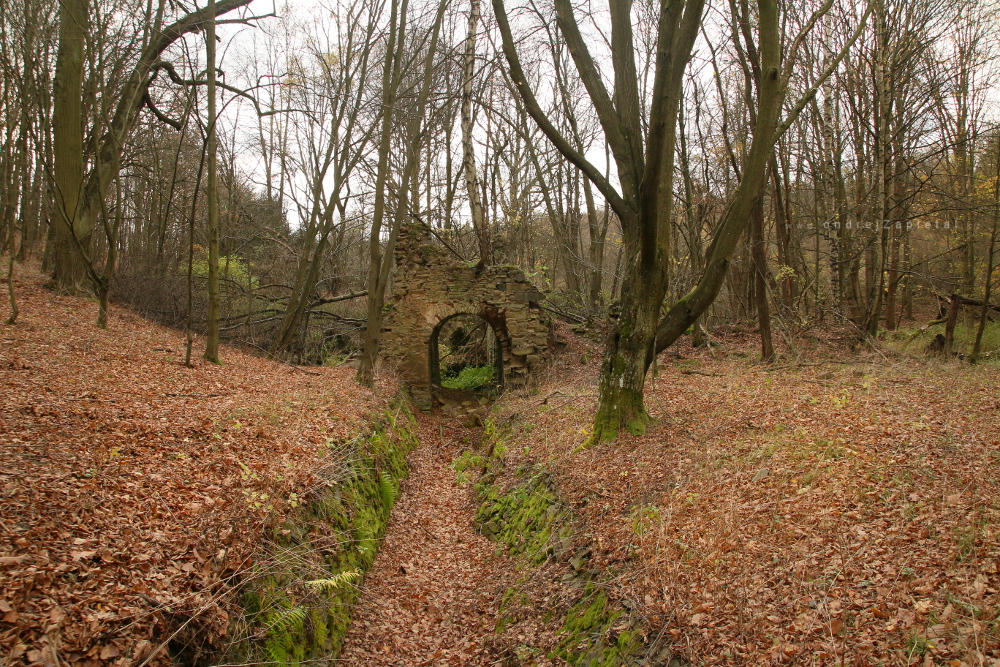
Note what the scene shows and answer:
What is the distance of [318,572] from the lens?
4.29m

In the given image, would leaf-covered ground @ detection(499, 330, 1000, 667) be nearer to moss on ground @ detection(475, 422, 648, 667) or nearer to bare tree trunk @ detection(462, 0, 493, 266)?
moss on ground @ detection(475, 422, 648, 667)

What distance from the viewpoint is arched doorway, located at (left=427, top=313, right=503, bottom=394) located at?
1717cm

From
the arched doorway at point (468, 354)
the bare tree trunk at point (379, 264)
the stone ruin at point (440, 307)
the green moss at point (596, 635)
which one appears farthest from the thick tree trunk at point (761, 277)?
the green moss at point (596, 635)

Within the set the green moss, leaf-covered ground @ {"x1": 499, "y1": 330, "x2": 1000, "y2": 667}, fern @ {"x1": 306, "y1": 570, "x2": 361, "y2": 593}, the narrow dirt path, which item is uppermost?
leaf-covered ground @ {"x1": 499, "y1": 330, "x2": 1000, "y2": 667}

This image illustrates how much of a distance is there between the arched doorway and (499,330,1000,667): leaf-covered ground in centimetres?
956

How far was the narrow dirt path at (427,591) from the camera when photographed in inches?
175

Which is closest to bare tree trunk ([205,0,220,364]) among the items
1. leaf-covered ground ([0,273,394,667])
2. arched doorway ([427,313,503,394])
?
leaf-covered ground ([0,273,394,667])

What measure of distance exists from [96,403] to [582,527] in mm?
4927

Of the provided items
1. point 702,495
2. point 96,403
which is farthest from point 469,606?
point 96,403

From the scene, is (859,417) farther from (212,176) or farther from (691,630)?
(212,176)

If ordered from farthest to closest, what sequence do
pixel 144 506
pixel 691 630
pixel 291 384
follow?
pixel 291 384 < pixel 144 506 < pixel 691 630

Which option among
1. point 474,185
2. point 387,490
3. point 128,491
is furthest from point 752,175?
point 474,185

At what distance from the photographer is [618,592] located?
4051mm

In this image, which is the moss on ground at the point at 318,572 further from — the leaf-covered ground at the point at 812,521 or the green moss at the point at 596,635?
the leaf-covered ground at the point at 812,521
